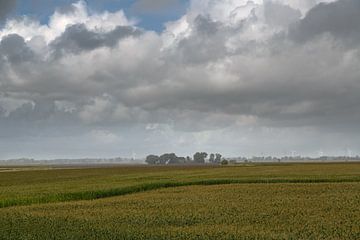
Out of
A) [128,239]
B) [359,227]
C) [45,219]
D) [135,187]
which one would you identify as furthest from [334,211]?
[135,187]

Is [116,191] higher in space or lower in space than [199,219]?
higher

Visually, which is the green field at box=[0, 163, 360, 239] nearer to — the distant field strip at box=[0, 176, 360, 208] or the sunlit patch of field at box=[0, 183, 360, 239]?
the sunlit patch of field at box=[0, 183, 360, 239]

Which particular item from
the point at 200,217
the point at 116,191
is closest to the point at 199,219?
the point at 200,217

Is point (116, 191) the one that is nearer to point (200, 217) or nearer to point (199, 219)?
point (200, 217)

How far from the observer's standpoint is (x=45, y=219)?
2947 centimetres

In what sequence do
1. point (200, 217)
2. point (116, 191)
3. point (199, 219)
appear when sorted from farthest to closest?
point (116, 191)
point (200, 217)
point (199, 219)

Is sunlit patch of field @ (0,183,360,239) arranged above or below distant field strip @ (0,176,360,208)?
below

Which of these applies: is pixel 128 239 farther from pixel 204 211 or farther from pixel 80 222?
pixel 204 211

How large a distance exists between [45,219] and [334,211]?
1875 cm

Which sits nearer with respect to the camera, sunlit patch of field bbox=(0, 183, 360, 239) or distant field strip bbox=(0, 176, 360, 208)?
sunlit patch of field bbox=(0, 183, 360, 239)

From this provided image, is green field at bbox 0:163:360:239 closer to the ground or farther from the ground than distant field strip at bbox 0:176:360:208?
closer to the ground

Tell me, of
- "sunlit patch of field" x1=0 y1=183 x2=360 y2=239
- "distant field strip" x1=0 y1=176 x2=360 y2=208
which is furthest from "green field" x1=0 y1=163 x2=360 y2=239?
"distant field strip" x1=0 y1=176 x2=360 y2=208

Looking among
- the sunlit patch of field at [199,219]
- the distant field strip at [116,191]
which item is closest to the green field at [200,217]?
the sunlit patch of field at [199,219]

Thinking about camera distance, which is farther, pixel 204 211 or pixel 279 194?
pixel 279 194
